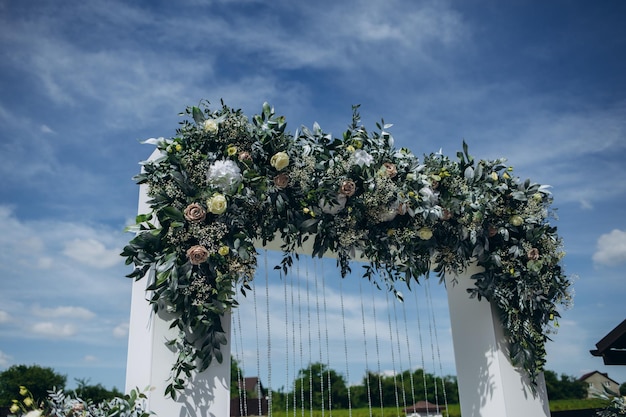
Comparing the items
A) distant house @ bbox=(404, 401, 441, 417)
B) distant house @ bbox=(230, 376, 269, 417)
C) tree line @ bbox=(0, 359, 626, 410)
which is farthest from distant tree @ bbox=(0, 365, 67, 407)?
distant house @ bbox=(230, 376, 269, 417)

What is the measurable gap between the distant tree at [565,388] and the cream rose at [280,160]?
20964 millimetres

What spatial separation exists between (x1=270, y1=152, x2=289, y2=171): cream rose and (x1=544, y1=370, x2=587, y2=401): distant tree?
2096cm

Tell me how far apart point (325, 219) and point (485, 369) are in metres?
2.09

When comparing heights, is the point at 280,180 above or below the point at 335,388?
above

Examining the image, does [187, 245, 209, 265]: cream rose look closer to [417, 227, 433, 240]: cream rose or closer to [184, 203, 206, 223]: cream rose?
[184, 203, 206, 223]: cream rose

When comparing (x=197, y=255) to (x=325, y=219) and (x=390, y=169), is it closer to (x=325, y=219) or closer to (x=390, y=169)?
(x=325, y=219)

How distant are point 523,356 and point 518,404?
404 mm

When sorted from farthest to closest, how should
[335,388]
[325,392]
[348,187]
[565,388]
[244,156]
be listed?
[565,388]
[335,388]
[325,392]
[348,187]
[244,156]

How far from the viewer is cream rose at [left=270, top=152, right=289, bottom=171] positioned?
328 cm

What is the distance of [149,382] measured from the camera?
115 inches

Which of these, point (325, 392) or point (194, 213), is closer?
point (194, 213)

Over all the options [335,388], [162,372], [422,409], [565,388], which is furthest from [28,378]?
[162,372]

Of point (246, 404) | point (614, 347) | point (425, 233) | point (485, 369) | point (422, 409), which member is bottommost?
point (422, 409)

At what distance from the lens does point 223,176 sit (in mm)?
3123
